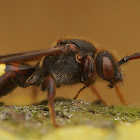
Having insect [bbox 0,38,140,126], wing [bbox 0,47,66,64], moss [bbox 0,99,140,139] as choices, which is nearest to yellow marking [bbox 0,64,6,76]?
insect [bbox 0,38,140,126]

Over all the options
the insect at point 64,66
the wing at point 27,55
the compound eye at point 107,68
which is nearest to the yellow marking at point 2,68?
the insect at point 64,66

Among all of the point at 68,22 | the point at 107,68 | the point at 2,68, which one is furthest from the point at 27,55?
the point at 68,22

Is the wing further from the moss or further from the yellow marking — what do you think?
the moss

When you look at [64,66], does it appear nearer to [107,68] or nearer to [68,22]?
[107,68]

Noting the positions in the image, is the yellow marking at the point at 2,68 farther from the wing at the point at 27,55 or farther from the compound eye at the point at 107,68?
the compound eye at the point at 107,68

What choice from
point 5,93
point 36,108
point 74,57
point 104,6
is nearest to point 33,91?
point 5,93

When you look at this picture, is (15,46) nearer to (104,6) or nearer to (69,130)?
(104,6)
